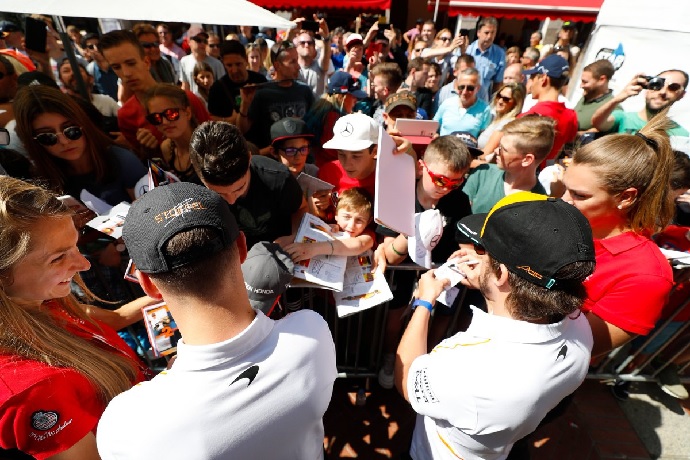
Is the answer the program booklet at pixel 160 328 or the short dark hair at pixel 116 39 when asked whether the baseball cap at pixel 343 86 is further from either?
the program booklet at pixel 160 328

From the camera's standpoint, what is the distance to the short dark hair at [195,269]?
1050mm

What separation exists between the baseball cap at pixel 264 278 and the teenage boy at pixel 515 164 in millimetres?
1943

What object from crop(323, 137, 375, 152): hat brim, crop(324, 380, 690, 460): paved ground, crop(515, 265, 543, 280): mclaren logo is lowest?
crop(324, 380, 690, 460): paved ground

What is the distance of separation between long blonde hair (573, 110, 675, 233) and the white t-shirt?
1.99 m

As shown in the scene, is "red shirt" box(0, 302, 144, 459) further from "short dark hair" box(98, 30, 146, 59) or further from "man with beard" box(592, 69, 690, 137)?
"man with beard" box(592, 69, 690, 137)

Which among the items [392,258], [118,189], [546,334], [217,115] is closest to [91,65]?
[217,115]

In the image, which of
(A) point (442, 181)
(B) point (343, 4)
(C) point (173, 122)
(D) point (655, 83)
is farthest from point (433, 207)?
(B) point (343, 4)

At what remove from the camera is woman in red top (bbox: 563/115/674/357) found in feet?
5.73

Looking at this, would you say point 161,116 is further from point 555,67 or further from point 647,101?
point 647,101

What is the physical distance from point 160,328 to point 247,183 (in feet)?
3.49

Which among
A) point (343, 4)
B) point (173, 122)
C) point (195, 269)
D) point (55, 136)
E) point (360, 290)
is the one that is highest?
point (343, 4)

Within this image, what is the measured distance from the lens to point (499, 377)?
129cm

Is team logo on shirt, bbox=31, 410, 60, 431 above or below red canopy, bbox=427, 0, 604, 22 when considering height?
below

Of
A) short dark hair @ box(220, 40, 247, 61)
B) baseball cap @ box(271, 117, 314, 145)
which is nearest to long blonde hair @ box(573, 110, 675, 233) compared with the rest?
baseball cap @ box(271, 117, 314, 145)
